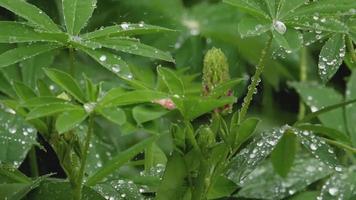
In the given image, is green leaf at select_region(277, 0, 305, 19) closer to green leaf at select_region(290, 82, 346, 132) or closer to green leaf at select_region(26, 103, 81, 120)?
green leaf at select_region(26, 103, 81, 120)

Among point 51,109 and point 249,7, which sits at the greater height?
point 249,7

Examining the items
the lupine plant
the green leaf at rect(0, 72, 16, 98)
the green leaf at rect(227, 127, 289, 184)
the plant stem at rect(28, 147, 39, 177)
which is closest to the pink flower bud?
the lupine plant

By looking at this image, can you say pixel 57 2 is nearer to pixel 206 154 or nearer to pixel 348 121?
pixel 348 121

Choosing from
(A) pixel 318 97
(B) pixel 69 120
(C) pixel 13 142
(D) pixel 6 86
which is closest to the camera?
(B) pixel 69 120

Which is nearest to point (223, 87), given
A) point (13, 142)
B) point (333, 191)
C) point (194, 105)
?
point (194, 105)

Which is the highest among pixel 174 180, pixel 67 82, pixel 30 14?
pixel 30 14

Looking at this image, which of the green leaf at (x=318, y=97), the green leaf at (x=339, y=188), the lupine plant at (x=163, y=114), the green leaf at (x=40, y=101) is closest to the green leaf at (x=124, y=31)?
the lupine plant at (x=163, y=114)

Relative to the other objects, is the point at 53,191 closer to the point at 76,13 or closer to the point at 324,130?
the point at 76,13

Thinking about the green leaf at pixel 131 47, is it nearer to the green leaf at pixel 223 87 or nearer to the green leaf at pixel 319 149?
the green leaf at pixel 223 87
